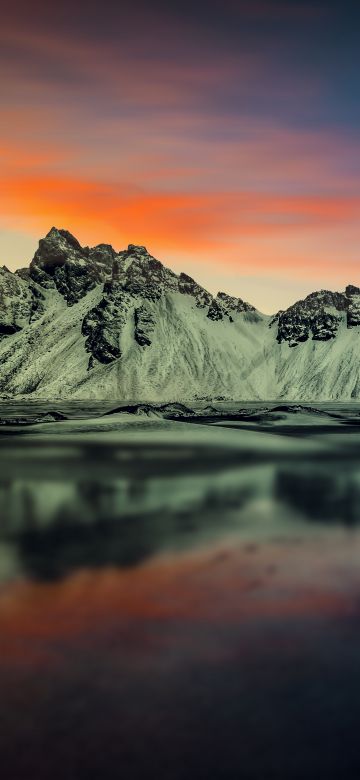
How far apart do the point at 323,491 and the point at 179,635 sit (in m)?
19.2

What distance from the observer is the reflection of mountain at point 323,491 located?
76.3 ft

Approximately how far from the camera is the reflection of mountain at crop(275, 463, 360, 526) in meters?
23.3

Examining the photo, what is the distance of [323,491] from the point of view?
95.3 ft

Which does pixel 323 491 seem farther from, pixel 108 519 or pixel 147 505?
pixel 108 519

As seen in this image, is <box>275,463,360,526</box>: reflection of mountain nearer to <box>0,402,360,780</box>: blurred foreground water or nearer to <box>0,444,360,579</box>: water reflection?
<box>0,444,360,579</box>: water reflection

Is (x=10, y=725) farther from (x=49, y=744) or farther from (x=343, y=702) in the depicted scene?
(x=343, y=702)

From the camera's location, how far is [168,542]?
18.5 m

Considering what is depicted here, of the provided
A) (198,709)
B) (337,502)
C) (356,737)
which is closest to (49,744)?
(198,709)

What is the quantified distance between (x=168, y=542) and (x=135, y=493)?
10267 mm

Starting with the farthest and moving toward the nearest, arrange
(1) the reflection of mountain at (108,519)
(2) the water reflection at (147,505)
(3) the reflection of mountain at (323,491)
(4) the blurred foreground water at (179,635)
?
(3) the reflection of mountain at (323,491) < (2) the water reflection at (147,505) < (1) the reflection of mountain at (108,519) < (4) the blurred foreground water at (179,635)

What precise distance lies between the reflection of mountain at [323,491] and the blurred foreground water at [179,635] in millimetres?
208

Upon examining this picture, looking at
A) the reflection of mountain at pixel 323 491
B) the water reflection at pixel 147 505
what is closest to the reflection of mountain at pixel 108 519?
the water reflection at pixel 147 505

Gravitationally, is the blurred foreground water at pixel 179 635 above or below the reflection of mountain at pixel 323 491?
above

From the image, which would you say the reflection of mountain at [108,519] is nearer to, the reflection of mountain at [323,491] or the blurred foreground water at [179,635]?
the blurred foreground water at [179,635]
